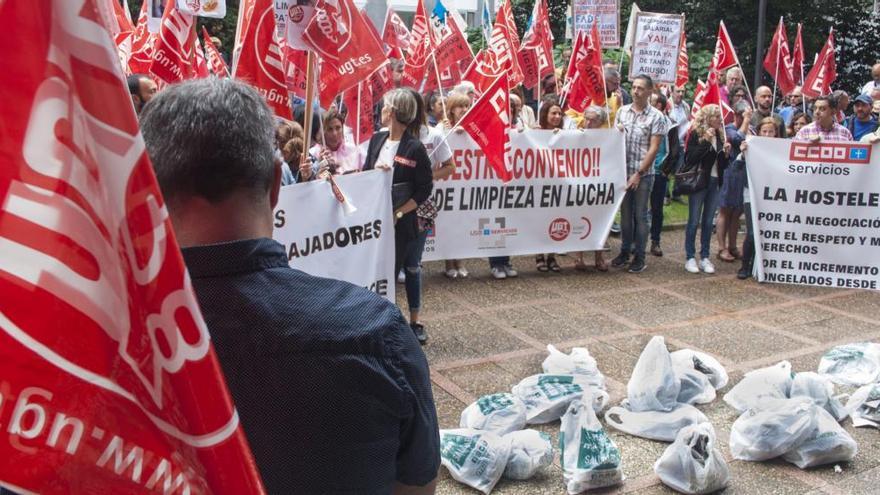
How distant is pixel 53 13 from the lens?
0.92 metres

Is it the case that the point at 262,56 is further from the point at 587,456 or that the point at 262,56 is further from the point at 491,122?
the point at 587,456

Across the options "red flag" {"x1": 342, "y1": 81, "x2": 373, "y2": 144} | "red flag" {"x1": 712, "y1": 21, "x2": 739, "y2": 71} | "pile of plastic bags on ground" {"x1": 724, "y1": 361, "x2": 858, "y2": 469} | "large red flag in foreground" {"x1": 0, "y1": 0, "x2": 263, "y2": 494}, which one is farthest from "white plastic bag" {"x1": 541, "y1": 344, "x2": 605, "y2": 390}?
"red flag" {"x1": 712, "y1": 21, "x2": 739, "y2": 71}

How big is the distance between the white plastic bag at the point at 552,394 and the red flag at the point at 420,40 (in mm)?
6009

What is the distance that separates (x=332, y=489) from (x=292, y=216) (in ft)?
11.9

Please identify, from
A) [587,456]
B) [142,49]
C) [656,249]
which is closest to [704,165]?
[656,249]

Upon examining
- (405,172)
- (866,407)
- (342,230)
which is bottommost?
(866,407)

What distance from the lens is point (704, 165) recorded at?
8.88 metres

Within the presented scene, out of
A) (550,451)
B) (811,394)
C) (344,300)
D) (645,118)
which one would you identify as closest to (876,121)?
(645,118)

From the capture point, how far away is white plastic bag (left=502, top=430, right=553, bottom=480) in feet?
13.5

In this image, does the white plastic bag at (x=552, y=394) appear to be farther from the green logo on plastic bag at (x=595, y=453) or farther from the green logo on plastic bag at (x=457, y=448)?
the green logo on plastic bag at (x=457, y=448)

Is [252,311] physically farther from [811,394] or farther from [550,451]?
[811,394]

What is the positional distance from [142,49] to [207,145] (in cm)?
772

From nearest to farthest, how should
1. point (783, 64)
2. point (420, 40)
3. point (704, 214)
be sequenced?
point (704, 214)
point (420, 40)
point (783, 64)

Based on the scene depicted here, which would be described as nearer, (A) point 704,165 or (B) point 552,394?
(B) point 552,394
